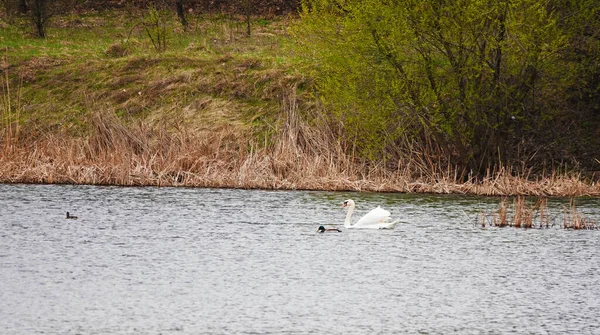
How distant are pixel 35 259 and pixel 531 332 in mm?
8286

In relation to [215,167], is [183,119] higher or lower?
higher

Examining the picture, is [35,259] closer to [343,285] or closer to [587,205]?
[343,285]

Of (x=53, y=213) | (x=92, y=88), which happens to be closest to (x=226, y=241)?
(x=53, y=213)

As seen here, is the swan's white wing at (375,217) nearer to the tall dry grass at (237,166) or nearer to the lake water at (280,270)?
the lake water at (280,270)

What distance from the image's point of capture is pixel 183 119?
31.7m

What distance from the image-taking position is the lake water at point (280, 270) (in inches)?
512

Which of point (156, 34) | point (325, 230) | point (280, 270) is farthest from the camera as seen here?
point (156, 34)

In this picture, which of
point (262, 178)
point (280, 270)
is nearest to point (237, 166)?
point (262, 178)

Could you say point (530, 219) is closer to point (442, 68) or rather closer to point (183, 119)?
point (442, 68)

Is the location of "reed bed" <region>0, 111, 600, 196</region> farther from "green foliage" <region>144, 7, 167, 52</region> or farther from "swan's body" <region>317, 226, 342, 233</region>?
"green foliage" <region>144, 7, 167, 52</region>

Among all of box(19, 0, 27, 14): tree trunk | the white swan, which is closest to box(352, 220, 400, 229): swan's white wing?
the white swan

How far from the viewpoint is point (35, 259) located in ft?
55.3

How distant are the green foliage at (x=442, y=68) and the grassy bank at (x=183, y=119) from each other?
2.98 ft

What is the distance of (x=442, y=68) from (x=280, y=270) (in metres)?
12.3
